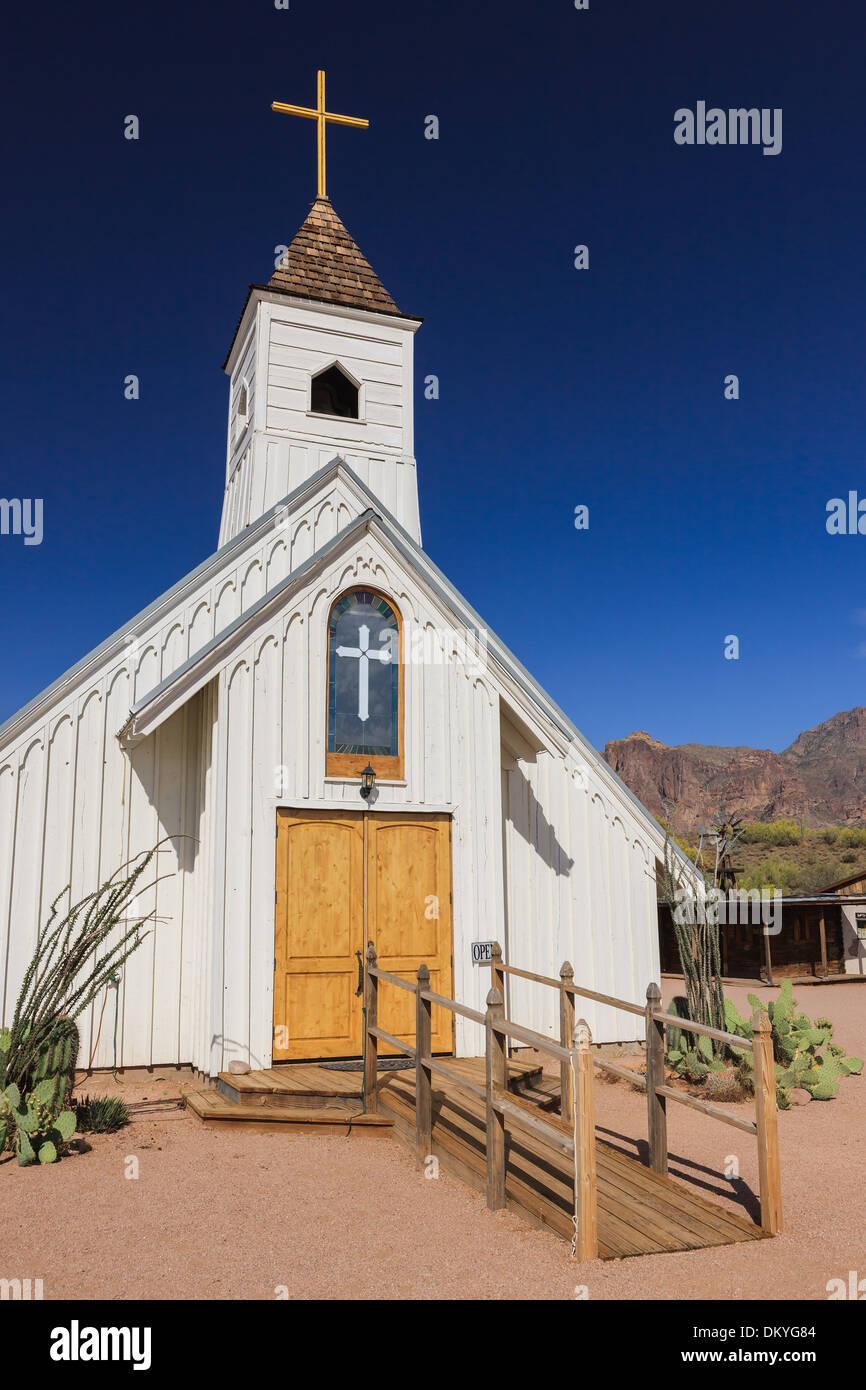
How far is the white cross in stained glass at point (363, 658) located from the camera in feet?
34.7

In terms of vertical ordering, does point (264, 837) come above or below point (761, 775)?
below

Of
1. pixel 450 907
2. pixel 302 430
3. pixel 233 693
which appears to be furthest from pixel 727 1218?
pixel 302 430

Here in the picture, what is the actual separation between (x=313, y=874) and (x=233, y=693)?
194 cm

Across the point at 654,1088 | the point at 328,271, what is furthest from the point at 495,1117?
the point at 328,271

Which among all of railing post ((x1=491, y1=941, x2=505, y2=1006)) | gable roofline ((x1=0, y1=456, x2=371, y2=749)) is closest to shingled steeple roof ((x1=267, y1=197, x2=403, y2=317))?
gable roofline ((x1=0, y1=456, x2=371, y2=749))

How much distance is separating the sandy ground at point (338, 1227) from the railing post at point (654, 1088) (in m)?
0.41

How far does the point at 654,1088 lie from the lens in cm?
699

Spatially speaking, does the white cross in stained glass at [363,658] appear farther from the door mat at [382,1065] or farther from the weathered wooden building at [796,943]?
the weathered wooden building at [796,943]

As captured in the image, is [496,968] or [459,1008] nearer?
[459,1008]

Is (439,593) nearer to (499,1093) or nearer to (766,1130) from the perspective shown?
(499,1093)

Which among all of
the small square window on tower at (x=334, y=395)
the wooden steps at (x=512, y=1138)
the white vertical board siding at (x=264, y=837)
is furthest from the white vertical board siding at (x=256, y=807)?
the small square window on tower at (x=334, y=395)

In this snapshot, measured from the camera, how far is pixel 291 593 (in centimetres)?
1041

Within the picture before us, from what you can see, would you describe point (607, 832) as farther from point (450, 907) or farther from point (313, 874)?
point (313, 874)

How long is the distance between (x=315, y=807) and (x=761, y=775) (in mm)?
93220
